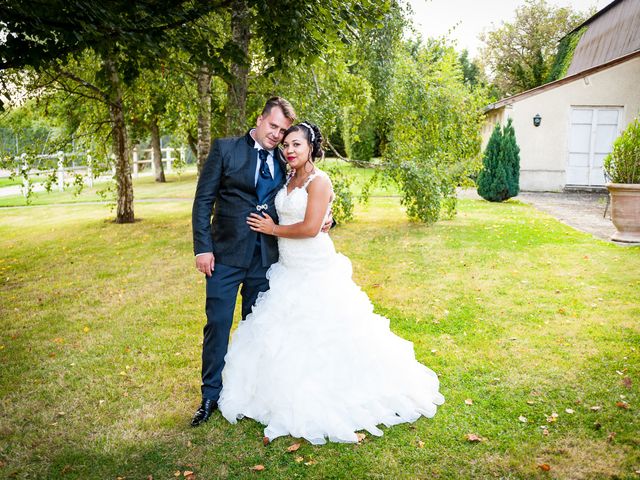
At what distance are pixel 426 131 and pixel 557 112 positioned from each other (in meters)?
10.4

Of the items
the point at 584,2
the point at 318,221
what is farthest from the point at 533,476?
the point at 584,2

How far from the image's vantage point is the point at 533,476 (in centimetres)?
321

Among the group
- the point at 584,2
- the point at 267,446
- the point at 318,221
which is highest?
the point at 584,2

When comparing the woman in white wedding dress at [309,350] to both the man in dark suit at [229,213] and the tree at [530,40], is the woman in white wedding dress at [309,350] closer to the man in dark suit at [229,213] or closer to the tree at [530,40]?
the man in dark suit at [229,213]

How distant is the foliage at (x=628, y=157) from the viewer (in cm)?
938

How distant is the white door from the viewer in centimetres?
1938

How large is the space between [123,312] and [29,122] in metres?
9.54

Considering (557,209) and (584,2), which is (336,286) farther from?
(584,2)

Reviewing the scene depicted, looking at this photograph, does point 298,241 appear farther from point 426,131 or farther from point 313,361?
point 426,131

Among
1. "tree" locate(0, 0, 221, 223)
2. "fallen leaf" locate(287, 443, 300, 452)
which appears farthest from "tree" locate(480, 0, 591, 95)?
"fallen leaf" locate(287, 443, 300, 452)

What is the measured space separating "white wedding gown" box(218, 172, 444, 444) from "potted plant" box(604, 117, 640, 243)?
23.9 feet

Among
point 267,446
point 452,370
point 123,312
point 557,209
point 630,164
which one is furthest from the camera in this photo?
point 557,209

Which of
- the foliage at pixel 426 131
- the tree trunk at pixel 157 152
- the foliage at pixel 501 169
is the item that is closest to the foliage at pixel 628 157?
the foliage at pixel 426 131

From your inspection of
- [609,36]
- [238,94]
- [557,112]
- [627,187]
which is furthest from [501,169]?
[609,36]
